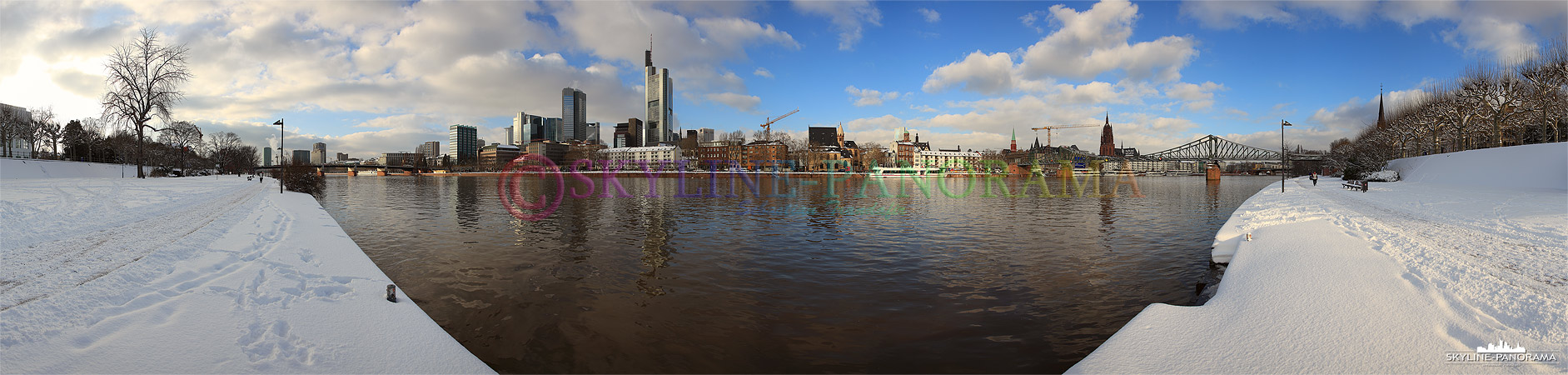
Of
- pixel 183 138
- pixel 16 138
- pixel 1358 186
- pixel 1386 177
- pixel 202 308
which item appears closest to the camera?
pixel 202 308

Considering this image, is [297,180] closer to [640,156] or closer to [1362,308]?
[1362,308]

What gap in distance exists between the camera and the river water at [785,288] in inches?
259

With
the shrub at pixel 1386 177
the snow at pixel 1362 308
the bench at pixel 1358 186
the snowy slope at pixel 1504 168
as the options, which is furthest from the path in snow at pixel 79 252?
the shrub at pixel 1386 177

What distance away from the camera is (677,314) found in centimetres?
812

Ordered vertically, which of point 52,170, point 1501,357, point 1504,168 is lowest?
point 1501,357

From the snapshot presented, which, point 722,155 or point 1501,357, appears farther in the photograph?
point 722,155

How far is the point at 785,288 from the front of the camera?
9.79 meters

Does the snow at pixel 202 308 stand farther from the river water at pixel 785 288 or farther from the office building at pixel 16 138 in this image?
the office building at pixel 16 138

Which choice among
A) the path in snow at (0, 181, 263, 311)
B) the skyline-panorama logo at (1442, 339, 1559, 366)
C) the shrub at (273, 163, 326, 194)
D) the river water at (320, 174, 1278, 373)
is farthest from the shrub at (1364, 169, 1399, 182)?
the shrub at (273, 163, 326, 194)

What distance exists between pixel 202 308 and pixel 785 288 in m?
7.37

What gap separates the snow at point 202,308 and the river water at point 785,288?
96cm

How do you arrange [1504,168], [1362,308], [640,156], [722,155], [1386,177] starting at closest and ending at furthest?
1. [1362,308]
2. [1504,168]
3. [1386,177]
4. [722,155]
5. [640,156]

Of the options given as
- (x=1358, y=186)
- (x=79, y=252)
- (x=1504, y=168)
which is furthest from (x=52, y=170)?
(x=1504, y=168)

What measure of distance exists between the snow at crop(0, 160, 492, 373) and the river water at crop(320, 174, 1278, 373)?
37.6 inches
